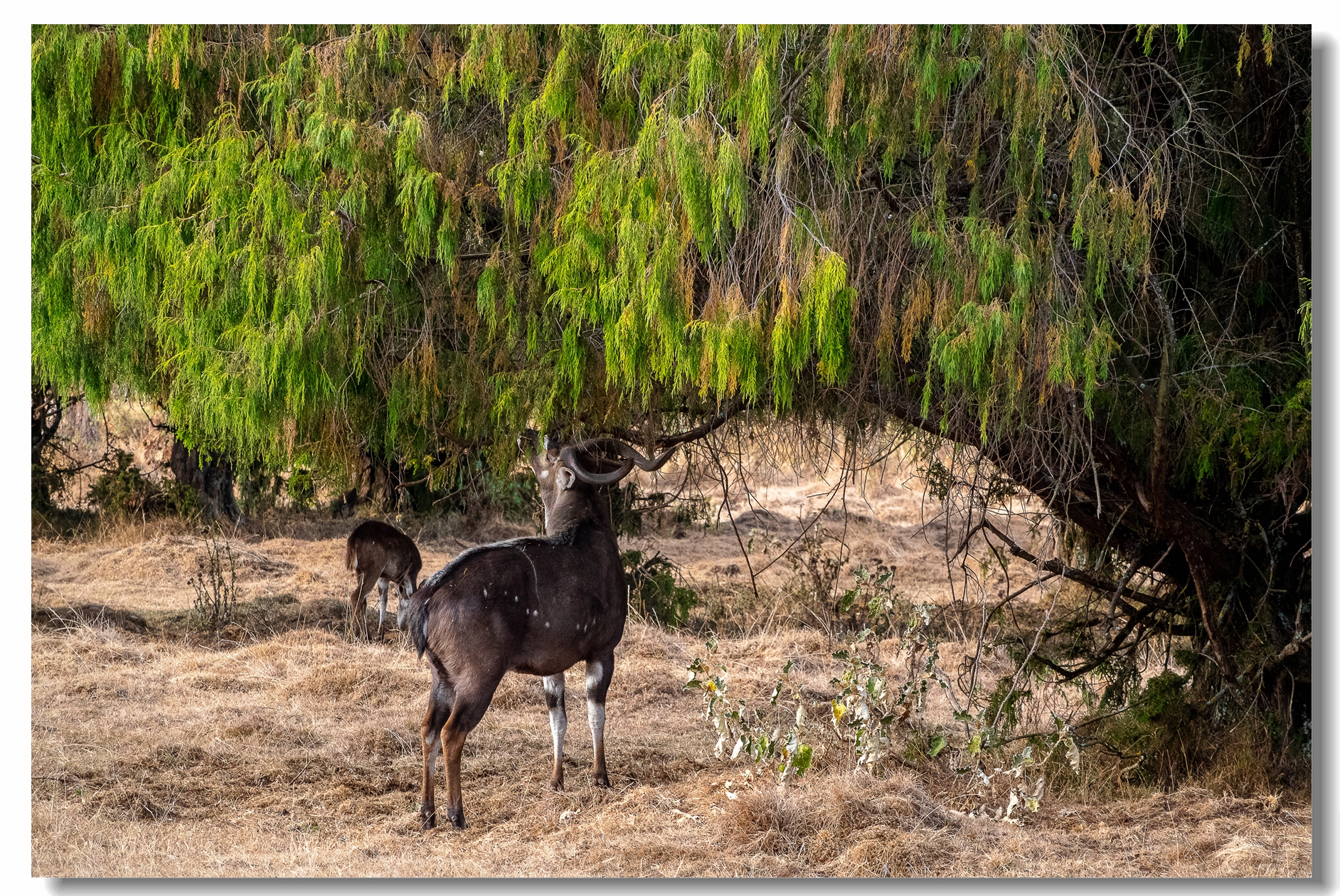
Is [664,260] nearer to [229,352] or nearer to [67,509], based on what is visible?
[229,352]

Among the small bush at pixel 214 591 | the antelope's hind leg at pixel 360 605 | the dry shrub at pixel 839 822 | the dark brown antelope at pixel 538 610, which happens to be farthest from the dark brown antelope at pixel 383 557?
the small bush at pixel 214 591

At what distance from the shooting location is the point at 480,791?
5.74m

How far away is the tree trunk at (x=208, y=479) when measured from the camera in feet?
40.3

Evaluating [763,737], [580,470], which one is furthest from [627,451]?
[763,737]

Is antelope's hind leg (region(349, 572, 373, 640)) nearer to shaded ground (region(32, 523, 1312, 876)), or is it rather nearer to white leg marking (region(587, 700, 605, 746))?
shaded ground (region(32, 523, 1312, 876))

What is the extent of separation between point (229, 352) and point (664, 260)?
1.62 m

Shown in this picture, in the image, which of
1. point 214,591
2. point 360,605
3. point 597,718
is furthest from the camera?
point 214,591

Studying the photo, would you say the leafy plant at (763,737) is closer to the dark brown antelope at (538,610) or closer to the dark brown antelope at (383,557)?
the dark brown antelope at (538,610)

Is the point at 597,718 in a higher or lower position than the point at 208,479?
lower

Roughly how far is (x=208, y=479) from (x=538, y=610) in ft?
26.8

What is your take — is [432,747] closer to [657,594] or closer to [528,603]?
[528,603]

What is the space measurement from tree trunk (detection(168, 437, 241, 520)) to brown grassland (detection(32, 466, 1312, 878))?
2980 mm

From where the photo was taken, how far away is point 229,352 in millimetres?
4695

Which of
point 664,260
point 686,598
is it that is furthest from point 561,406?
point 686,598
